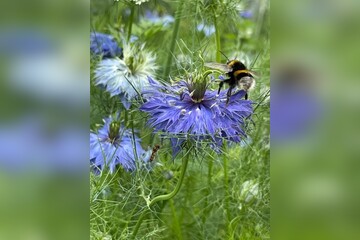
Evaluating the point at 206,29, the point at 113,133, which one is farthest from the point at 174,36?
the point at 113,133

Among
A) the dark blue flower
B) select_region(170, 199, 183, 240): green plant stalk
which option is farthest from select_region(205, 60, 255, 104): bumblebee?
the dark blue flower

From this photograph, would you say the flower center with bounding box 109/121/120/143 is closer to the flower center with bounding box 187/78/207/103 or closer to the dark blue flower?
the flower center with bounding box 187/78/207/103

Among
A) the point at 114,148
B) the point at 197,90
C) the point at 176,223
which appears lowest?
the point at 176,223

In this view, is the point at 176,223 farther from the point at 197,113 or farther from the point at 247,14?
the point at 247,14

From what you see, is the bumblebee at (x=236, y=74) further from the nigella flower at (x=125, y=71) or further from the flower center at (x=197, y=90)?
the nigella flower at (x=125, y=71)
